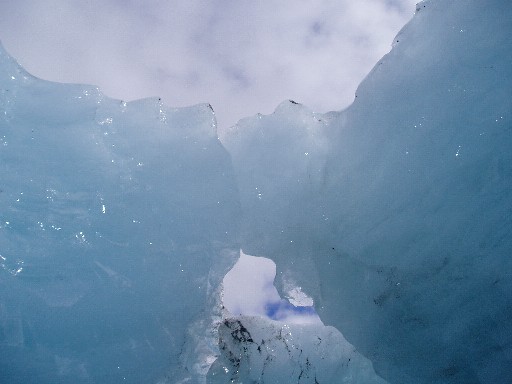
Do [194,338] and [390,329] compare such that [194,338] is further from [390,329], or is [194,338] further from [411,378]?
[411,378]

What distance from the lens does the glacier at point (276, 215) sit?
3916 millimetres

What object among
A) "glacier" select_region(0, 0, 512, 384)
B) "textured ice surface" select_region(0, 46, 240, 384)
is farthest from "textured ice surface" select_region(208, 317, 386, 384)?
"textured ice surface" select_region(0, 46, 240, 384)

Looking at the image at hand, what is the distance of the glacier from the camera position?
3916 millimetres

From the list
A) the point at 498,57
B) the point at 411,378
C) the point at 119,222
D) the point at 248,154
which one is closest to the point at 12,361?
the point at 119,222

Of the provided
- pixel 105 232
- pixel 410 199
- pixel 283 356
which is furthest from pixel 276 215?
pixel 283 356

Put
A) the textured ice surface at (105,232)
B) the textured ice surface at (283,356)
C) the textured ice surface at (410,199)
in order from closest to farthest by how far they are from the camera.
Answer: the textured ice surface at (105,232)
the textured ice surface at (410,199)
the textured ice surface at (283,356)

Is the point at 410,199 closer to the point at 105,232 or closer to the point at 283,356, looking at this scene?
the point at 283,356

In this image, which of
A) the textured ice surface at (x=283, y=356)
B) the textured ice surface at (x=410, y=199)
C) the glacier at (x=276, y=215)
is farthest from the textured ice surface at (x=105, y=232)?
the textured ice surface at (x=283, y=356)

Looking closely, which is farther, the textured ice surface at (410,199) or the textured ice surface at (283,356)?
the textured ice surface at (283,356)

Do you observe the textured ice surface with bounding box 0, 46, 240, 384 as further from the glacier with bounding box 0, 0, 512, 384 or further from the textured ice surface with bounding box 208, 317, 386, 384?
the textured ice surface with bounding box 208, 317, 386, 384

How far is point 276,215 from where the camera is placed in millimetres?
→ 4793

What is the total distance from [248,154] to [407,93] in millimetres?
1669

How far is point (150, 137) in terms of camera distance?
4344 millimetres

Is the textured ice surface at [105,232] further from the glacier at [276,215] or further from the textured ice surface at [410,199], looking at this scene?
the textured ice surface at [410,199]
